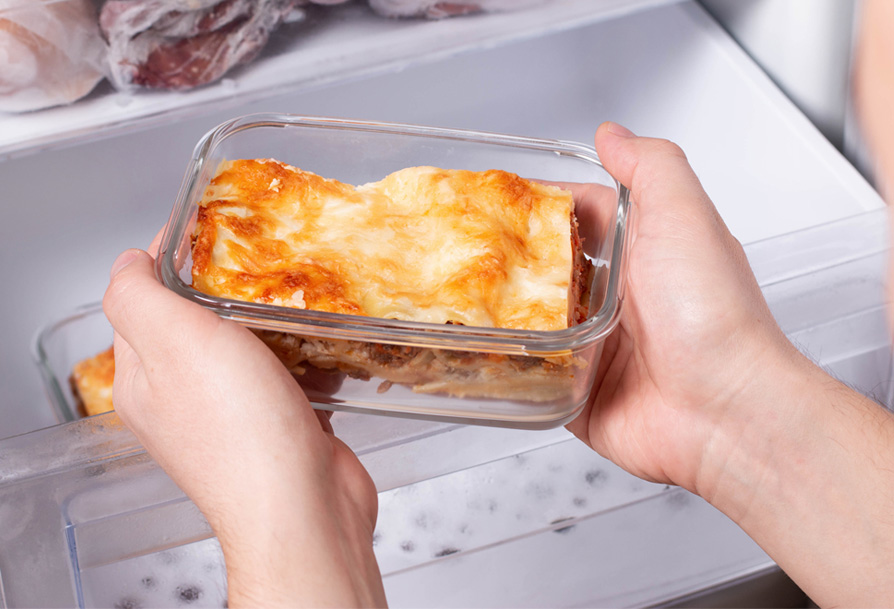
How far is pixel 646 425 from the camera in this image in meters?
1.00

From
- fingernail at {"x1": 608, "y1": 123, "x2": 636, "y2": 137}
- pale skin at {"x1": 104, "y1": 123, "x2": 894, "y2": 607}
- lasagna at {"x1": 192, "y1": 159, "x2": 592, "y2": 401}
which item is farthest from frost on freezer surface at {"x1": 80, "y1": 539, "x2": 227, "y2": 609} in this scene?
fingernail at {"x1": 608, "y1": 123, "x2": 636, "y2": 137}

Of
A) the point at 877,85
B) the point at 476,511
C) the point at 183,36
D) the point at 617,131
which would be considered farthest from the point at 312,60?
the point at 877,85

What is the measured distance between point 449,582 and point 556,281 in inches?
19.4

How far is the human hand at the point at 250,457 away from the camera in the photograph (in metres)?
0.71

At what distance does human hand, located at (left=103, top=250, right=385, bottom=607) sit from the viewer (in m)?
0.71

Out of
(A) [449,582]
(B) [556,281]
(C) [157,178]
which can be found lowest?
(A) [449,582]

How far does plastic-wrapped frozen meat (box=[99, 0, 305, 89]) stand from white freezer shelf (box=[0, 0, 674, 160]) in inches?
0.7

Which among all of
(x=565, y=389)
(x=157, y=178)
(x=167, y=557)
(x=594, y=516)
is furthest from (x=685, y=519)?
(x=157, y=178)

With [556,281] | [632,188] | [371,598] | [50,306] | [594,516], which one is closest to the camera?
[371,598]

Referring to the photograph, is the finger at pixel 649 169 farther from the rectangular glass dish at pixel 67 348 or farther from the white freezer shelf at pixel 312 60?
the rectangular glass dish at pixel 67 348

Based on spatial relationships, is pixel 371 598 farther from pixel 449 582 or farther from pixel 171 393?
pixel 449 582

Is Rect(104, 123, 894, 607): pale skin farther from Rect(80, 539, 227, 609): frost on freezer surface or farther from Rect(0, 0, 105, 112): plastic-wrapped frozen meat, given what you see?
Rect(0, 0, 105, 112): plastic-wrapped frozen meat

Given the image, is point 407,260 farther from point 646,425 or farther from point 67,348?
point 67,348

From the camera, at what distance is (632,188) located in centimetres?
101
